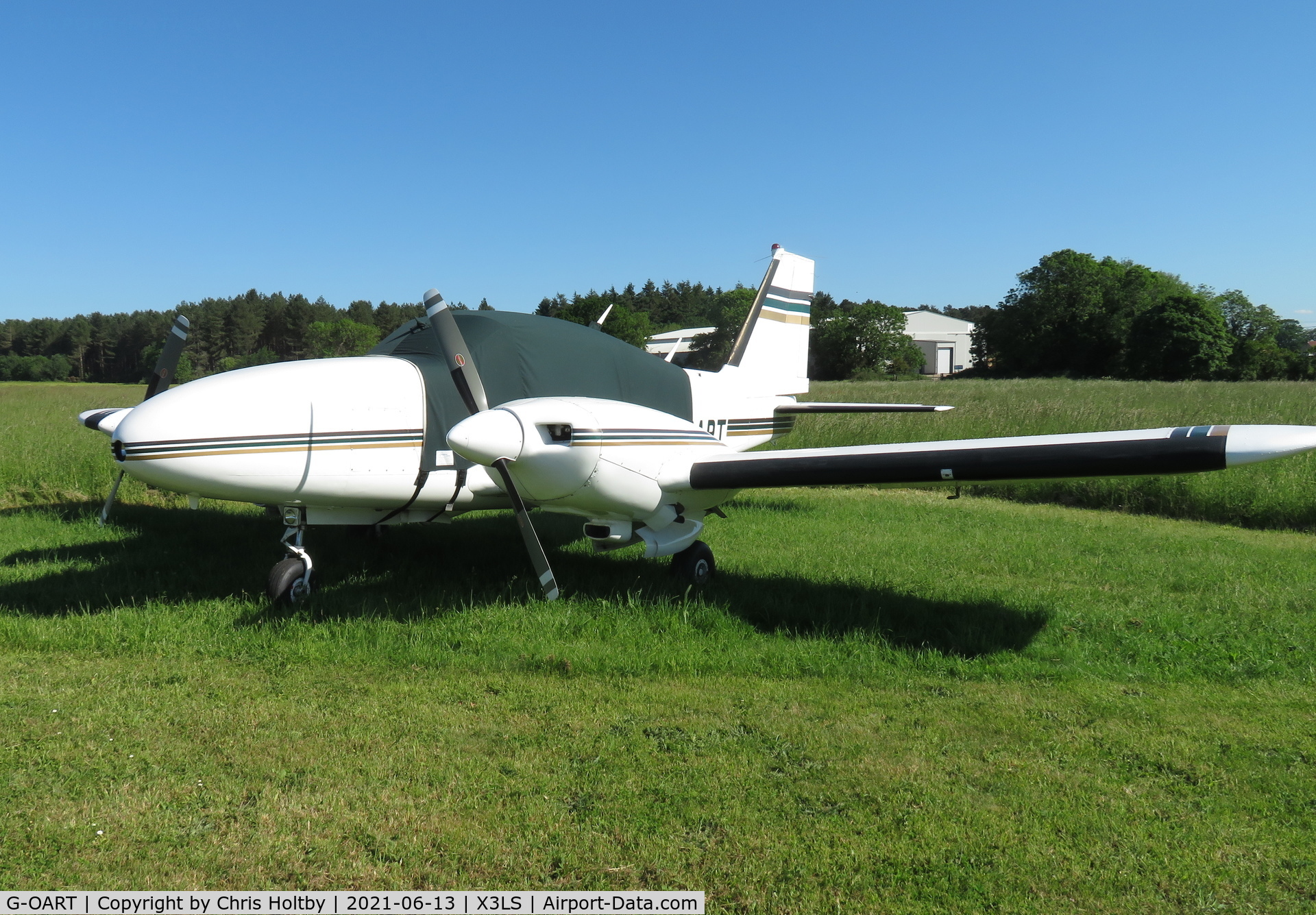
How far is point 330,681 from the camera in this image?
5.35m

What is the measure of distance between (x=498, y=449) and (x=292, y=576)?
215 centimetres

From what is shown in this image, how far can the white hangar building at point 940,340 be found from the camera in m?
110

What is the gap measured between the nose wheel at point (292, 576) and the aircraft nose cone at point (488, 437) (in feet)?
6.03

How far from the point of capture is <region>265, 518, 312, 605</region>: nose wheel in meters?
6.59

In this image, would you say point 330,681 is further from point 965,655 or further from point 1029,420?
point 1029,420

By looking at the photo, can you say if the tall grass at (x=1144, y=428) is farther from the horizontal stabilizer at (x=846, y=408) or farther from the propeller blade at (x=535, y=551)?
the propeller blade at (x=535, y=551)

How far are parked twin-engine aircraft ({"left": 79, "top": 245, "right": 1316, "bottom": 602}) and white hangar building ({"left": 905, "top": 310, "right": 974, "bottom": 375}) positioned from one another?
329 feet

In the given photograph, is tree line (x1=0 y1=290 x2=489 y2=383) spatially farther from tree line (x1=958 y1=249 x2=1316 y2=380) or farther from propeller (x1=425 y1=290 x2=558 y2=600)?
tree line (x1=958 y1=249 x2=1316 y2=380)

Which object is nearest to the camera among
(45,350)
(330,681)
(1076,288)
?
(330,681)

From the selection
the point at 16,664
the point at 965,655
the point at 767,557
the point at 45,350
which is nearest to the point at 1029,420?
the point at 767,557

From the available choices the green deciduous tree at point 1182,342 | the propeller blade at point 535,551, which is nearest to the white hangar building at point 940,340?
the green deciduous tree at point 1182,342

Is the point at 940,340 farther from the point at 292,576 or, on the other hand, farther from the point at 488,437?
the point at 292,576

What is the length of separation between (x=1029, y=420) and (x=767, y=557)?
40.0ft
